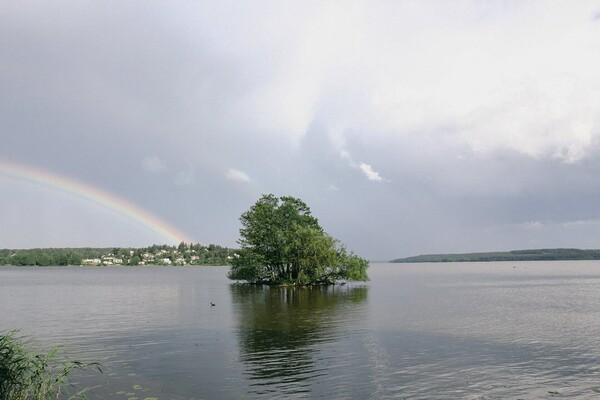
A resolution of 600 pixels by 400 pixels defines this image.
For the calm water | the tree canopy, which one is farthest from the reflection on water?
the tree canopy

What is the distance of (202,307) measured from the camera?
6675cm

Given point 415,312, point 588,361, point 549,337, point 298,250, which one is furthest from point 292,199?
point 588,361

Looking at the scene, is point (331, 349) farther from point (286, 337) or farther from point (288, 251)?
point (288, 251)

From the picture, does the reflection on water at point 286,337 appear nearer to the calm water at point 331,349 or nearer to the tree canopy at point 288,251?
the calm water at point 331,349

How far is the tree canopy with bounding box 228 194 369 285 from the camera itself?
10088 centimetres

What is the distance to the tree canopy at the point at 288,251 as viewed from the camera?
10088 cm

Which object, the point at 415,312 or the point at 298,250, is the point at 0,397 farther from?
the point at 298,250

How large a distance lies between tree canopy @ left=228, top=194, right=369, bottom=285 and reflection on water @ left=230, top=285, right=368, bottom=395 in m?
26.7

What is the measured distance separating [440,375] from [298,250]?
2952 inches

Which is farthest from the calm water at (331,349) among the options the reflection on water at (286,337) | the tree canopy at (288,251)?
the tree canopy at (288,251)

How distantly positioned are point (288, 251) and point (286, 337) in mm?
60548

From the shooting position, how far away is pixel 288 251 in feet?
329

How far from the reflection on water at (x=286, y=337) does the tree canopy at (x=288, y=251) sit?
26651 mm

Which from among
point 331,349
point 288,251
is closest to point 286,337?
point 331,349
